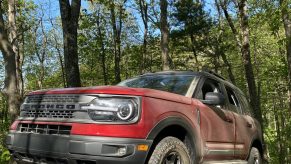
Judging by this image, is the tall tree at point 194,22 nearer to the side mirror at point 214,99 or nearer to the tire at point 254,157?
the tire at point 254,157

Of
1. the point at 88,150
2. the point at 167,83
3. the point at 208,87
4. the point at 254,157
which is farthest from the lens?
the point at 254,157

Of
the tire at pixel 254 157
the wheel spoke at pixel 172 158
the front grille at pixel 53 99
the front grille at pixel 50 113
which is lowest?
the tire at pixel 254 157

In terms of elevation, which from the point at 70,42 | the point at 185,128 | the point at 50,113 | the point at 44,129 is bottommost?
the point at 185,128

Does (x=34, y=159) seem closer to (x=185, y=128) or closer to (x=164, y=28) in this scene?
(x=185, y=128)

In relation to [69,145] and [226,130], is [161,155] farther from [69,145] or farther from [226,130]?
[226,130]

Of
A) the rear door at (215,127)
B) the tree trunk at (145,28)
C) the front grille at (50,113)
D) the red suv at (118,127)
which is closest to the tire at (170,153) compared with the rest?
the red suv at (118,127)

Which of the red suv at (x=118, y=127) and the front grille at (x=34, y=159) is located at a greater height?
the red suv at (x=118, y=127)

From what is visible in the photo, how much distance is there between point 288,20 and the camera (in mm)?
17109

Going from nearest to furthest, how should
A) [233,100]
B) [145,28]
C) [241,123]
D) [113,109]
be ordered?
[113,109], [241,123], [233,100], [145,28]

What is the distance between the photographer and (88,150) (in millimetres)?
4000

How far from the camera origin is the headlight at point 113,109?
4121 mm

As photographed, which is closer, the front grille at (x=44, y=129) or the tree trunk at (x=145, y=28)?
the front grille at (x=44, y=129)

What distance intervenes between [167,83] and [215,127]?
100cm

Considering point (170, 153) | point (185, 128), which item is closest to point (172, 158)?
point (170, 153)
